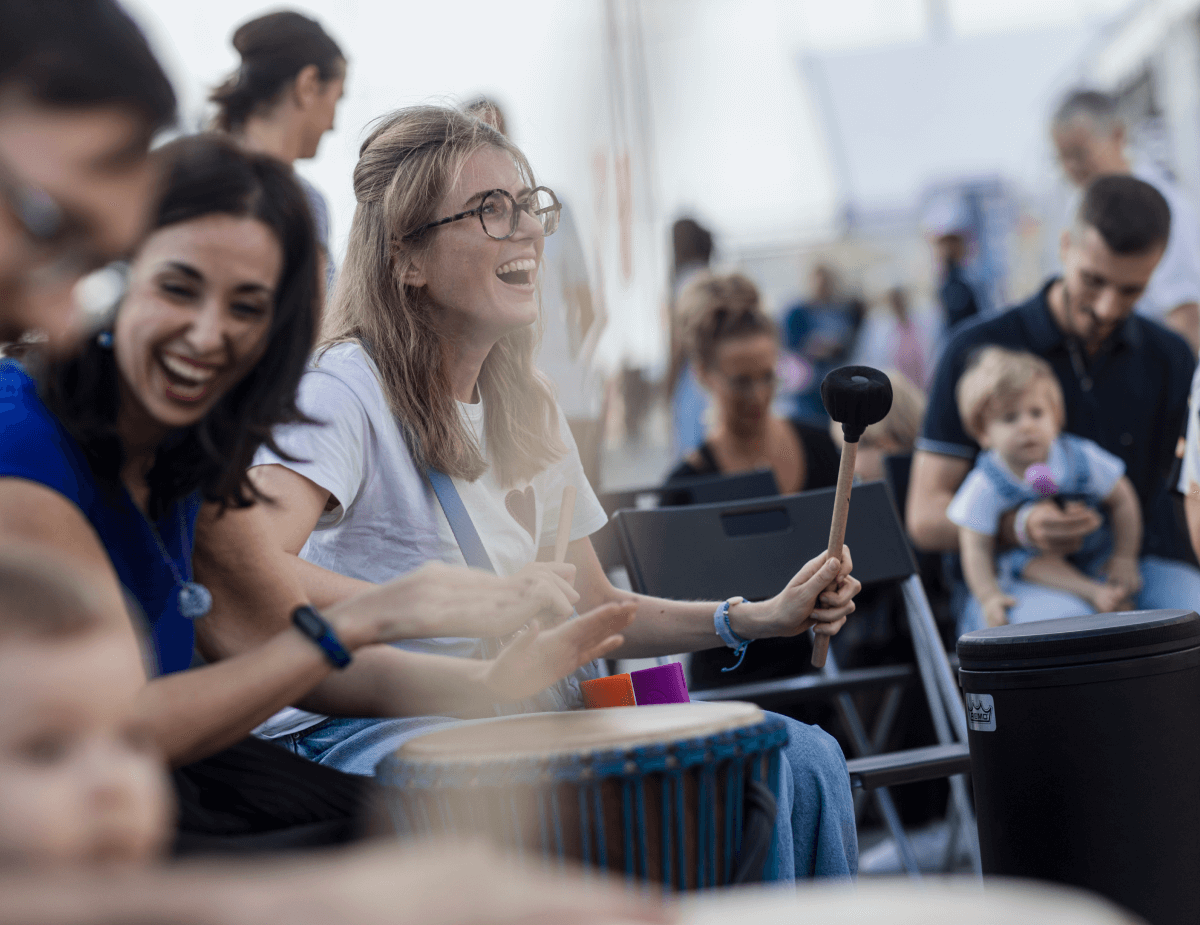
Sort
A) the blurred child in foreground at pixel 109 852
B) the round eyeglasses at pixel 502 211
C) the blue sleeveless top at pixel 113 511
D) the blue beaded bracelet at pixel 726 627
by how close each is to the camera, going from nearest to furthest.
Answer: the blurred child in foreground at pixel 109 852
the blue sleeveless top at pixel 113 511
the round eyeglasses at pixel 502 211
the blue beaded bracelet at pixel 726 627

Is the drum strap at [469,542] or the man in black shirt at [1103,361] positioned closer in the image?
the drum strap at [469,542]

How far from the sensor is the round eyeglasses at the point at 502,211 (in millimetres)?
1401

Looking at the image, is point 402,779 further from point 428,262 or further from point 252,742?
point 428,262

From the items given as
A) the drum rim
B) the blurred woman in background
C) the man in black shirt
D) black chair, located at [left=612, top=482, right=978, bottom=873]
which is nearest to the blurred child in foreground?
the drum rim

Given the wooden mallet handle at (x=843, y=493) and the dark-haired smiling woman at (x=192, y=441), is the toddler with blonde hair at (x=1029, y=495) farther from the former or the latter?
the dark-haired smiling woman at (x=192, y=441)

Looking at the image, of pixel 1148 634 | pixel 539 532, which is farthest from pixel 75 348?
pixel 1148 634

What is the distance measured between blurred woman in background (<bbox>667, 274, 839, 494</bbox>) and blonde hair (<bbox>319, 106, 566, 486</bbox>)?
1.36m

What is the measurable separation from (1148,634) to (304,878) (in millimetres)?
1320

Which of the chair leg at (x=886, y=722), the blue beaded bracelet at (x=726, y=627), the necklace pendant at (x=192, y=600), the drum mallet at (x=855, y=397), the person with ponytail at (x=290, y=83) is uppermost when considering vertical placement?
the person with ponytail at (x=290, y=83)

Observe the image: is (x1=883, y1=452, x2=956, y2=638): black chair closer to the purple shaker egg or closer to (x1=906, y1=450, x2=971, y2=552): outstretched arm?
(x1=906, y1=450, x2=971, y2=552): outstretched arm

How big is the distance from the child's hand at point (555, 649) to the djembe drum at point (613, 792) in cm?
5

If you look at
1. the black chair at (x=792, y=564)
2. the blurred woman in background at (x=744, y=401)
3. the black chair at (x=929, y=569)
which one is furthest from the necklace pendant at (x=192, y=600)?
the black chair at (x=929, y=569)

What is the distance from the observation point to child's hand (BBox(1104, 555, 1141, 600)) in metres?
2.29

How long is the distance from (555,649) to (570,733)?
0.24ft
